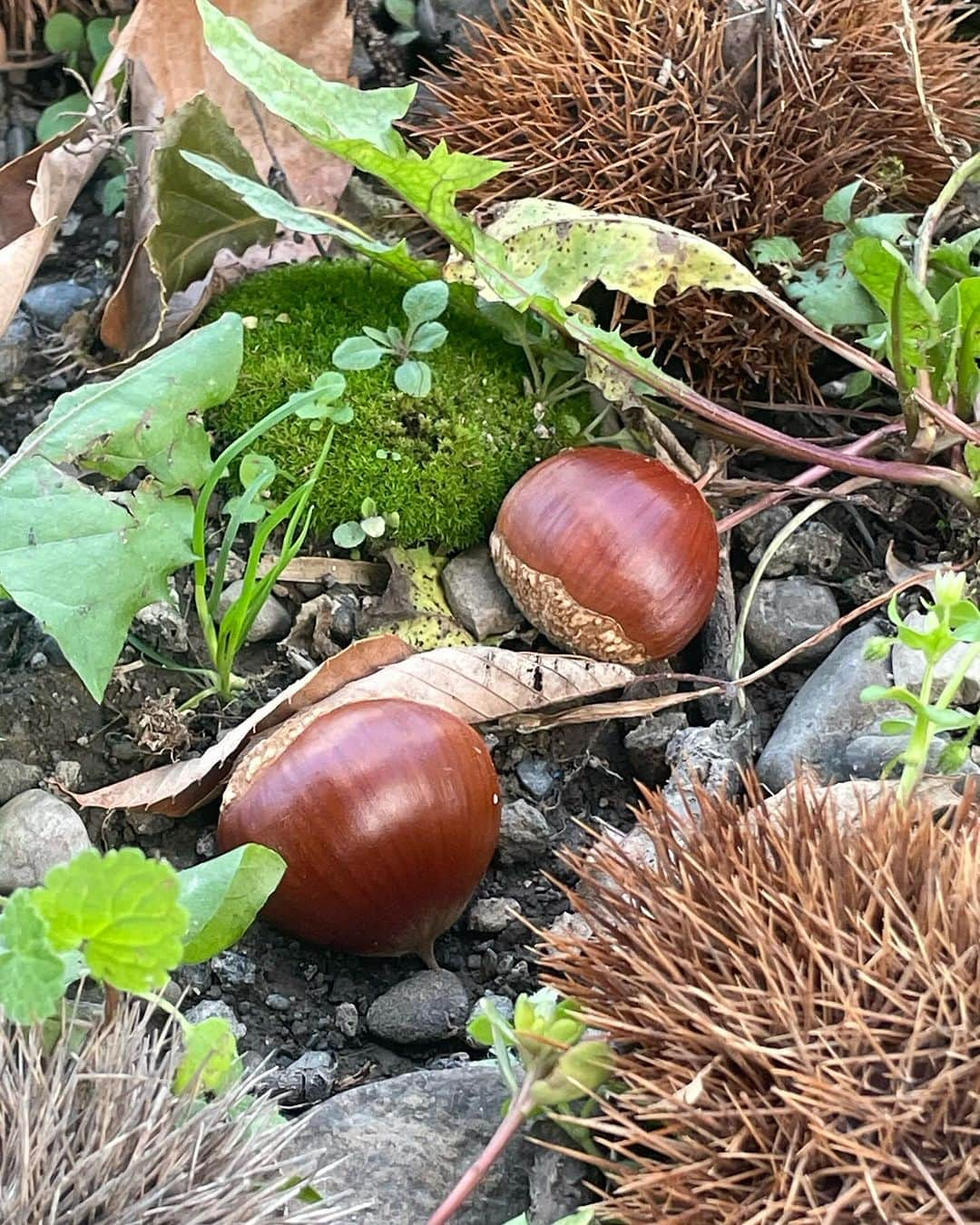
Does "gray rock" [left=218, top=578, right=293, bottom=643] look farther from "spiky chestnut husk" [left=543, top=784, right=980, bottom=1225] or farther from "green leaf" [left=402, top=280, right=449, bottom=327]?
"spiky chestnut husk" [left=543, top=784, right=980, bottom=1225]

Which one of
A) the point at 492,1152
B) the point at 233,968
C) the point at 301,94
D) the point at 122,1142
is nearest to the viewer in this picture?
the point at 122,1142

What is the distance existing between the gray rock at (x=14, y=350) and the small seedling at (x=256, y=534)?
481 mm

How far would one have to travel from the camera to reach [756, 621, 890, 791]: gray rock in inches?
59.3

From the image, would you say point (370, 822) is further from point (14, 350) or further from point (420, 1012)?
point (14, 350)

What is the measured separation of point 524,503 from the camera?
5.31ft

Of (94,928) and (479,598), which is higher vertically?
(94,928)

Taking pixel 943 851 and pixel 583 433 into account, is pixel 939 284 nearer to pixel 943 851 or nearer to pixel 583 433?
pixel 583 433

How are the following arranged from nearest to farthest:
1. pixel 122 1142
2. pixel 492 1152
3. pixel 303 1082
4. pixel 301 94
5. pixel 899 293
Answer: pixel 122 1142, pixel 492 1152, pixel 303 1082, pixel 899 293, pixel 301 94

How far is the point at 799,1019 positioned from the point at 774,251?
1.13 metres

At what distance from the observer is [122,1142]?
2.73 feet

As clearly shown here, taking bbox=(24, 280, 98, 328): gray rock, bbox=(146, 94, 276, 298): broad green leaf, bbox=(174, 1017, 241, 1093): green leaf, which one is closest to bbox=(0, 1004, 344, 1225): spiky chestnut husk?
bbox=(174, 1017, 241, 1093): green leaf

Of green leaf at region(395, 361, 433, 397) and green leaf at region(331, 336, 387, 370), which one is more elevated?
green leaf at region(331, 336, 387, 370)

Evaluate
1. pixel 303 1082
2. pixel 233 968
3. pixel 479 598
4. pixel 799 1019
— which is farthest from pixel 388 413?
pixel 799 1019

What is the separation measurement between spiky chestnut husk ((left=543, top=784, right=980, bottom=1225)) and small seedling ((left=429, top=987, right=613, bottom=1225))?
27mm
